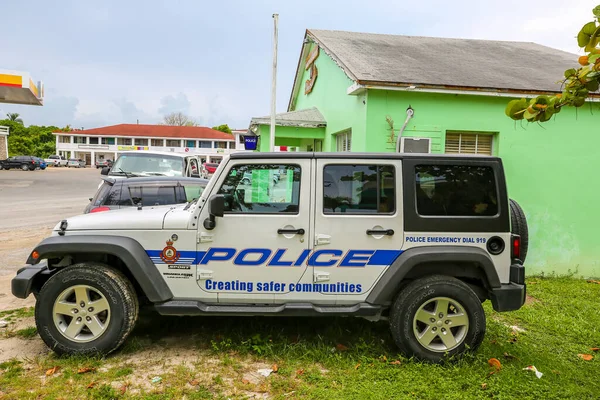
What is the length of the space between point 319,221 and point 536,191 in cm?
597

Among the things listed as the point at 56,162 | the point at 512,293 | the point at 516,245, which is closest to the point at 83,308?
the point at 512,293

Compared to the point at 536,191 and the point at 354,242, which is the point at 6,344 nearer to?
the point at 354,242

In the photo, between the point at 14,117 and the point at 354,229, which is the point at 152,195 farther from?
the point at 14,117

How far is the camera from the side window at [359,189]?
4.10m

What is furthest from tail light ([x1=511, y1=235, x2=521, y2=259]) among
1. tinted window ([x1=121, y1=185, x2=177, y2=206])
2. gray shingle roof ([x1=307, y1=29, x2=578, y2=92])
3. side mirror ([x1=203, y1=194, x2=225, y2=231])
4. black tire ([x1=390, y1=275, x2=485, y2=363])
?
tinted window ([x1=121, y1=185, x2=177, y2=206])

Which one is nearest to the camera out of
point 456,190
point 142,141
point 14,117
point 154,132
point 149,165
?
point 456,190

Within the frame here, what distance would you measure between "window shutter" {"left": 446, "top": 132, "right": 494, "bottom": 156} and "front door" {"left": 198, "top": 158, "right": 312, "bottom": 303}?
16.8 feet

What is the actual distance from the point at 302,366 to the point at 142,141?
65842 millimetres

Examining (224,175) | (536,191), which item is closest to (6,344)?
(224,175)

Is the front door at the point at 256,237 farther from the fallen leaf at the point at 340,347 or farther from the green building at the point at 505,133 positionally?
the green building at the point at 505,133

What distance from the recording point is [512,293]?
4.06 meters

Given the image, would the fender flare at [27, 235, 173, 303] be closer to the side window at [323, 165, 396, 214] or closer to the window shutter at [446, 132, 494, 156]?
the side window at [323, 165, 396, 214]

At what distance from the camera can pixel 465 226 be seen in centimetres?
409

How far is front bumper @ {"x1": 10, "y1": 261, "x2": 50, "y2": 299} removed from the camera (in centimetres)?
400
